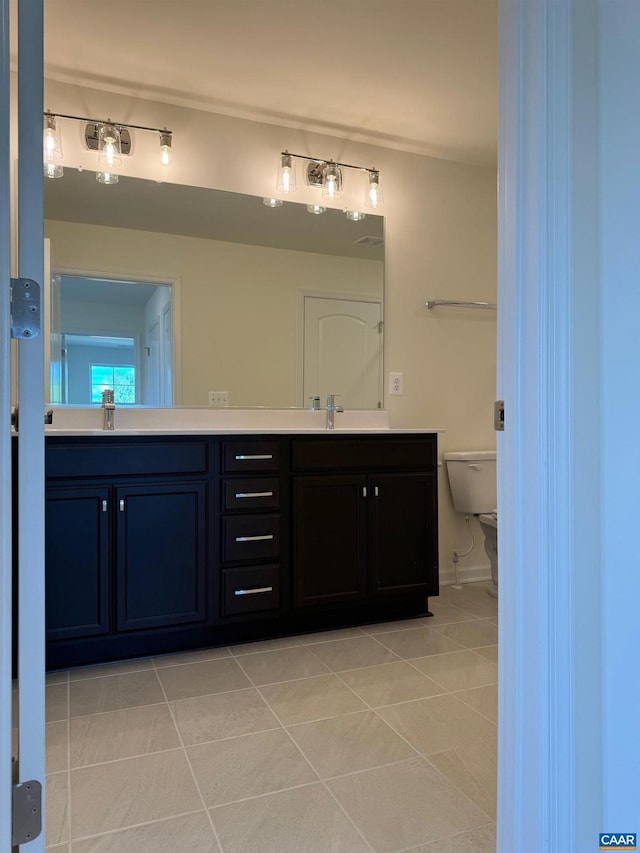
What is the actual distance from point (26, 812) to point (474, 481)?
106 inches

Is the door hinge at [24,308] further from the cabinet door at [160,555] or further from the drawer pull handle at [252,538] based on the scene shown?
the drawer pull handle at [252,538]

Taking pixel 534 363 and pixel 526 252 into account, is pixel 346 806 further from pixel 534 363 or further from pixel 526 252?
pixel 526 252

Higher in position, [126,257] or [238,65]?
[238,65]

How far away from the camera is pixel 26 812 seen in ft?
2.97

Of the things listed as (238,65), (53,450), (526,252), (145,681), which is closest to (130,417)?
(53,450)

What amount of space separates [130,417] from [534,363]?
81.1 inches

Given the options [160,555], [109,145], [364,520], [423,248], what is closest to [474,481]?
[364,520]

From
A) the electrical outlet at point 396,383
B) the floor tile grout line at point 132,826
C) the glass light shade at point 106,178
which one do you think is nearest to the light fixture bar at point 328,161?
the glass light shade at point 106,178

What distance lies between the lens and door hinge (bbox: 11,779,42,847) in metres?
0.90

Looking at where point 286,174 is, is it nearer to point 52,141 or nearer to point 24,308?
point 52,141

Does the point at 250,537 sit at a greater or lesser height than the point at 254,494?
lesser

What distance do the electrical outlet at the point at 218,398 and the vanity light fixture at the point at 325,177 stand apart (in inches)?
42.6

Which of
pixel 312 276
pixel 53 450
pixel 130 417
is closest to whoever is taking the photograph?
pixel 53 450

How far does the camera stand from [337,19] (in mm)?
2160
